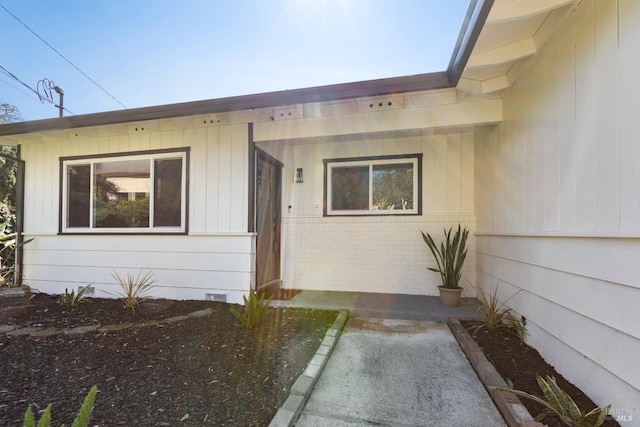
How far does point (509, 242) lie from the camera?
3.36m

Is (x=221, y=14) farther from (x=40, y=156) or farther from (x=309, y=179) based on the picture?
(x=40, y=156)

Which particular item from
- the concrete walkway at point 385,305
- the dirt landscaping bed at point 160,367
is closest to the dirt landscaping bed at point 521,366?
the concrete walkway at point 385,305

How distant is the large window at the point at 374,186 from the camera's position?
4.97m

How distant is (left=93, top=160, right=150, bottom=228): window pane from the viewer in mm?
4680

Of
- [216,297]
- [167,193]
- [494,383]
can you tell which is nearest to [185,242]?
[167,193]

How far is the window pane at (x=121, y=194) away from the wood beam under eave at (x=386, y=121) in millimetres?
2071

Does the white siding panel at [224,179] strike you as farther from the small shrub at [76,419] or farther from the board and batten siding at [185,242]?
the small shrub at [76,419]

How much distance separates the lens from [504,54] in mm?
2762

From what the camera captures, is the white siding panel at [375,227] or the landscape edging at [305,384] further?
the white siding panel at [375,227]

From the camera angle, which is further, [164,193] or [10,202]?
[10,202]

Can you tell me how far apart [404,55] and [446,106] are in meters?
1.34

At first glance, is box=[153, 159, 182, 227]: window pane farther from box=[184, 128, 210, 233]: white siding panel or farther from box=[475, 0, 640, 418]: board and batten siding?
box=[475, 0, 640, 418]: board and batten siding

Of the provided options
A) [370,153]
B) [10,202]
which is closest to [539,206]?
[370,153]

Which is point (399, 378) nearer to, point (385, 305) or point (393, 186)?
point (385, 305)
